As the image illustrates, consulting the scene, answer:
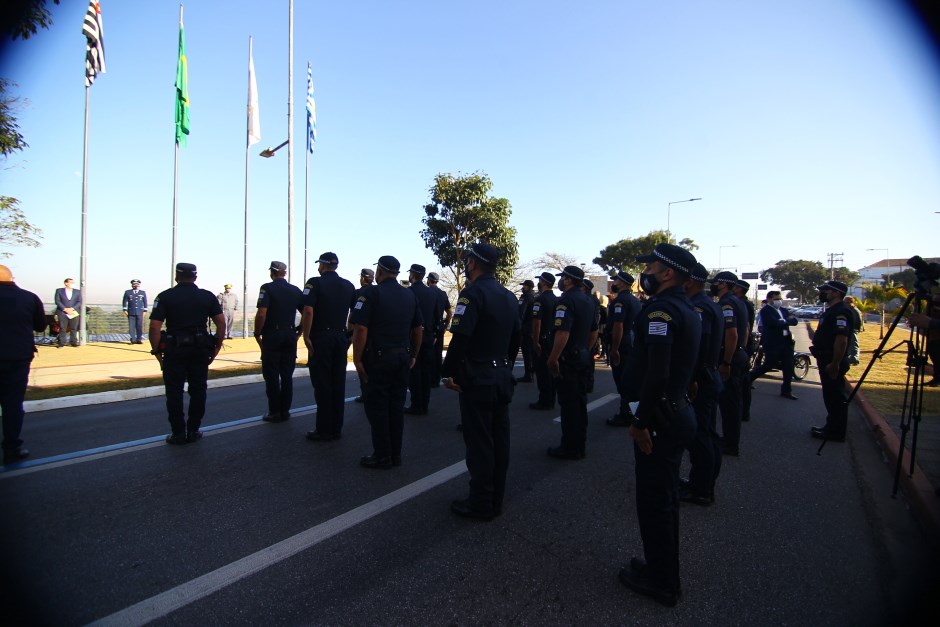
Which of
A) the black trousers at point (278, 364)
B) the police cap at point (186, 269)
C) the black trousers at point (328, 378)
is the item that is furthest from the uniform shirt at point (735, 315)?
the police cap at point (186, 269)

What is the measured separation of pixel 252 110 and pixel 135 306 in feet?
27.7

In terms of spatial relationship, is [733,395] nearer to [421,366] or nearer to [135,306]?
[421,366]

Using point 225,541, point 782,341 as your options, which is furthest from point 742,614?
point 782,341

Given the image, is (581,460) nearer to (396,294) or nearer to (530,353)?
(396,294)

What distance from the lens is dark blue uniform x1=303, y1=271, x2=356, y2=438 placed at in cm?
562

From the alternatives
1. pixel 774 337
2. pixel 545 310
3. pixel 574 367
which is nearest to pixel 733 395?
pixel 574 367

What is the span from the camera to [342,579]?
2.81 meters

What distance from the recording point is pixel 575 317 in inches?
217

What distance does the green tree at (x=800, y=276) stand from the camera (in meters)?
67.5

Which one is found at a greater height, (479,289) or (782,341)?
(479,289)

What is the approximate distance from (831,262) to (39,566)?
276 feet

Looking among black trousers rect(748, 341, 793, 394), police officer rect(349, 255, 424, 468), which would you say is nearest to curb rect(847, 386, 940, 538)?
black trousers rect(748, 341, 793, 394)

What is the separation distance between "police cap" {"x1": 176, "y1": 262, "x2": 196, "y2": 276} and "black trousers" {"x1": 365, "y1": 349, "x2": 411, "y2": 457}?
2.29m

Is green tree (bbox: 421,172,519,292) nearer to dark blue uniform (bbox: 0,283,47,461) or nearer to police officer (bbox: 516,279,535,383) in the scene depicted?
police officer (bbox: 516,279,535,383)
